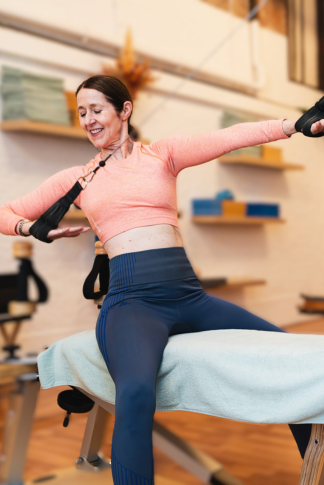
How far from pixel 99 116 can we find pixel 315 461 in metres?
0.80

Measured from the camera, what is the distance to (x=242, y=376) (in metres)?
0.97

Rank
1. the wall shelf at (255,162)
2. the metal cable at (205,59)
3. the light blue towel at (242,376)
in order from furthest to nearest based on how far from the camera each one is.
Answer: the wall shelf at (255,162)
the metal cable at (205,59)
the light blue towel at (242,376)

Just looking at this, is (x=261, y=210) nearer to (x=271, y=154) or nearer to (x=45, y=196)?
(x=271, y=154)

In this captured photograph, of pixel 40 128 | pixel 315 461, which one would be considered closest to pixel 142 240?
pixel 315 461

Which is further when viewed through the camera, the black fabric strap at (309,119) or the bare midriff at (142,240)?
the bare midriff at (142,240)

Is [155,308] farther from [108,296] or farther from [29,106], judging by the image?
[29,106]

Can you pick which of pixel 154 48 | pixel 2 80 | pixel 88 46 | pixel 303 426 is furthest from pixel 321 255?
pixel 303 426

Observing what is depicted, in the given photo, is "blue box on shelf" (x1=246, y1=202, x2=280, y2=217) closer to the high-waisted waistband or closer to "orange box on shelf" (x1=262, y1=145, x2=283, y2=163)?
"orange box on shelf" (x1=262, y1=145, x2=283, y2=163)

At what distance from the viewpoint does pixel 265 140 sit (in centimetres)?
107

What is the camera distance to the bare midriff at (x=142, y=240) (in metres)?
1.18

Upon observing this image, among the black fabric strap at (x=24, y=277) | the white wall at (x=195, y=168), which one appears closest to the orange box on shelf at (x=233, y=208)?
the white wall at (x=195, y=168)

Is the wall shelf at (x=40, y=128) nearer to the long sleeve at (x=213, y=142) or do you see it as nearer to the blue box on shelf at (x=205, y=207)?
the blue box on shelf at (x=205, y=207)

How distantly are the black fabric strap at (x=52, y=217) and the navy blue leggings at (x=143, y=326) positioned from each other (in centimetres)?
15

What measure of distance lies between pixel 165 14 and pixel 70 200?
310cm
